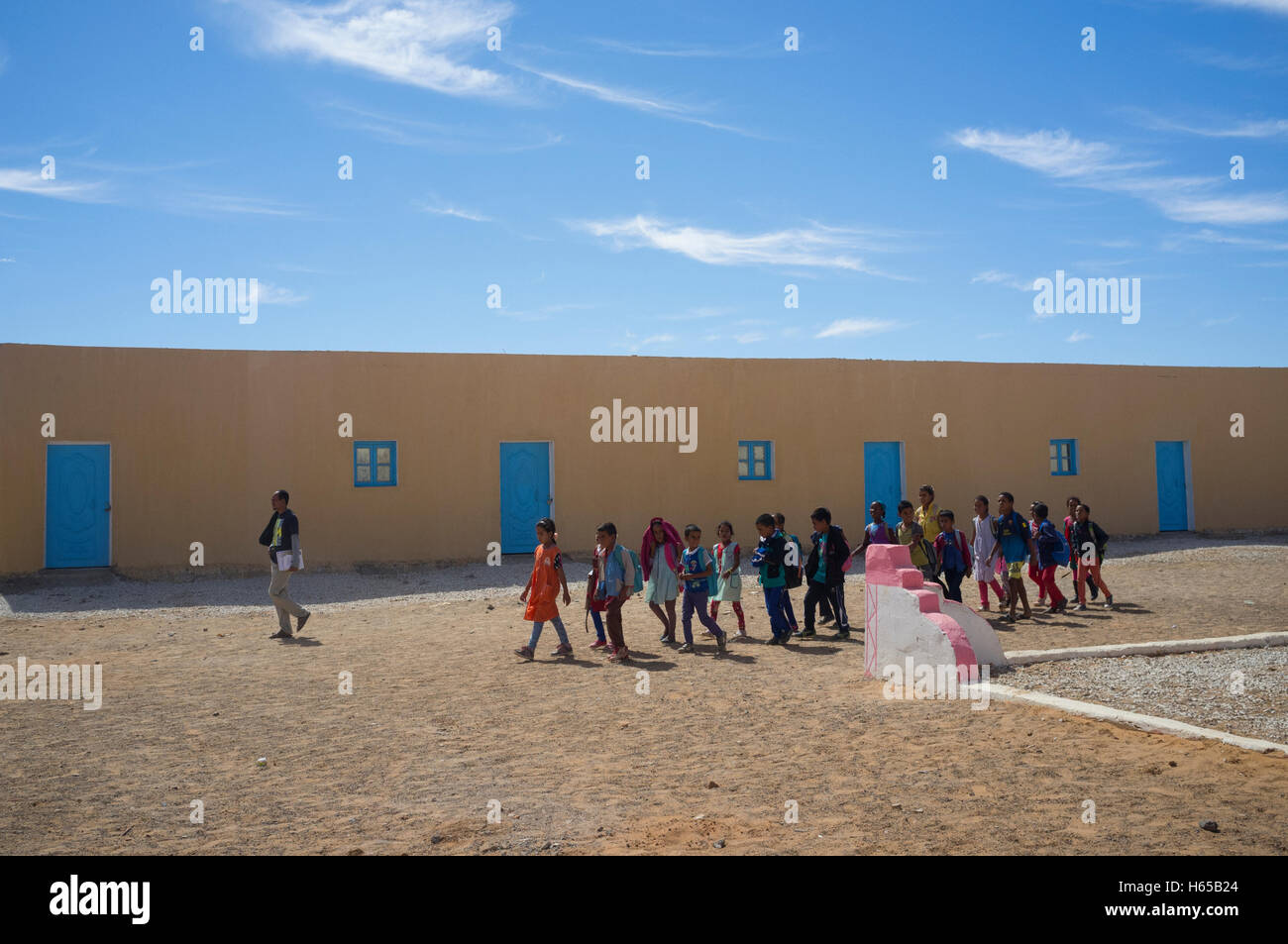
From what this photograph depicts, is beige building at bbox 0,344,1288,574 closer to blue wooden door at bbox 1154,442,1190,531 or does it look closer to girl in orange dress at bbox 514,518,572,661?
blue wooden door at bbox 1154,442,1190,531

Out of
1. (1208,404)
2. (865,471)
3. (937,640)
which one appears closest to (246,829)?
(937,640)

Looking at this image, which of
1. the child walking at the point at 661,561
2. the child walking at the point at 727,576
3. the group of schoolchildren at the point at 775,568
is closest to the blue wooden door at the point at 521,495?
the group of schoolchildren at the point at 775,568

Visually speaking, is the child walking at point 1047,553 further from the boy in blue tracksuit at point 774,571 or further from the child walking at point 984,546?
the boy in blue tracksuit at point 774,571

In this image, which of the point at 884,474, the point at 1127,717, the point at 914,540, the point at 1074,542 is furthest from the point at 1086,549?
the point at 884,474

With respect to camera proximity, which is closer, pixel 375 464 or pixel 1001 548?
pixel 1001 548

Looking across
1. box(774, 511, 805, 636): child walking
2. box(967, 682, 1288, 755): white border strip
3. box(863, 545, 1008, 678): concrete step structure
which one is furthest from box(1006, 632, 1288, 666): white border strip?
box(774, 511, 805, 636): child walking

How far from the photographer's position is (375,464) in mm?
16828

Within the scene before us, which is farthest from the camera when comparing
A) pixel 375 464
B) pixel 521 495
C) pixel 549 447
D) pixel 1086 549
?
pixel 549 447

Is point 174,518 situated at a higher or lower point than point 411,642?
higher

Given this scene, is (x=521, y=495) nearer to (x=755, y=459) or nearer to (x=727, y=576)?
(x=755, y=459)

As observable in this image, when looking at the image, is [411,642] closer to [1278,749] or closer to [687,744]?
[687,744]

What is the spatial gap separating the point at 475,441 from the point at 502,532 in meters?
1.69

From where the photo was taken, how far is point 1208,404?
848 inches

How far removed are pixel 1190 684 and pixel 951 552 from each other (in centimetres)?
364
